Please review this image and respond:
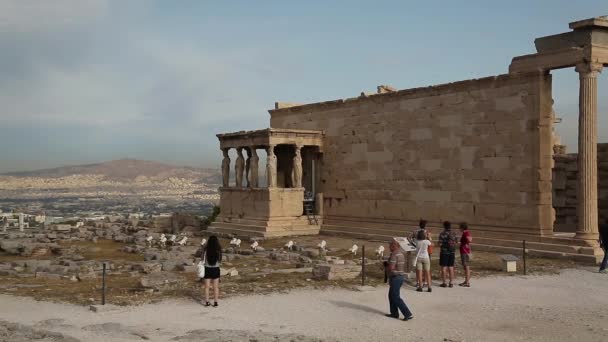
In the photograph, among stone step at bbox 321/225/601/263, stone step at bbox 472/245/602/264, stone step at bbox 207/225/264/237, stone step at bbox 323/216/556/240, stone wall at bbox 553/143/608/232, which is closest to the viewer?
stone step at bbox 472/245/602/264

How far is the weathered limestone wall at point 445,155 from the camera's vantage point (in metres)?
19.6

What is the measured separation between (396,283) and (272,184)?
15.5m

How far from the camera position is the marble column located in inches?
707

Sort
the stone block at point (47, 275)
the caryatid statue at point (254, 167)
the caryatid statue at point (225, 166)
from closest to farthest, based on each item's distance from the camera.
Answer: the stone block at point (47, 275)
the caryatid statue at point (254, 167)
the caryatid statue at point (225, 166)

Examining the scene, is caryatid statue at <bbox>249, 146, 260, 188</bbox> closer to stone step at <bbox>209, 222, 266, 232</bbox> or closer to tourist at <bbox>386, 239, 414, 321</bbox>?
stone step at <bbox>209, 222, 266, 232</bbox>

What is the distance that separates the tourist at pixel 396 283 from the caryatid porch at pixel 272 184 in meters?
14.2

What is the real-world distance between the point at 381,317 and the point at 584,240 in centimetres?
902

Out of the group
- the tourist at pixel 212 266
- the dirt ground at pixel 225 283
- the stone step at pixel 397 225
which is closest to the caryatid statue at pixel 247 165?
the stone step at pixel 397 225

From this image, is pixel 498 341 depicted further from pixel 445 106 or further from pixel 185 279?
pixel 445 106

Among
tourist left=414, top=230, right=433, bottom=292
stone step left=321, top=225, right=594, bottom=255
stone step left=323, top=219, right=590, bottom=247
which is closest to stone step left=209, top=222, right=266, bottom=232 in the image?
stone step left=323, top=219, right=590, bottom=247

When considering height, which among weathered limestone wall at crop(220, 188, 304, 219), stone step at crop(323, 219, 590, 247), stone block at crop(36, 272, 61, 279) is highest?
weathered limestone wall at crop(220, 188, 304, 219)

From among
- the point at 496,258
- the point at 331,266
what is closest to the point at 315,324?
the point at 331,266

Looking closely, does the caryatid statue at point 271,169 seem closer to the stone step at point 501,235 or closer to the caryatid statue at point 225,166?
the stone step at point 501,235

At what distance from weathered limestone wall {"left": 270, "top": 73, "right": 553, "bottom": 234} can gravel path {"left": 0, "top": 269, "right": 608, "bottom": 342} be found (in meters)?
6.35
